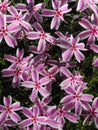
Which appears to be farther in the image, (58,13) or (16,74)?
(58,13)

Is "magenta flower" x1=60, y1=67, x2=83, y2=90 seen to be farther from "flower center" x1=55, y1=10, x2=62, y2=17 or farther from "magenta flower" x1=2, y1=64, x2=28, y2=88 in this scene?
"flower center" x1=55, y1=10, x2=62, y2=17

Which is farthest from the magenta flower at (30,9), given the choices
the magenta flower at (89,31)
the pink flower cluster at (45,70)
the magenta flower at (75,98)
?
the magenta flower at (75,98)

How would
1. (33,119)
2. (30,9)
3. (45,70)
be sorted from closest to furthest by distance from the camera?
(33,119) → (45,70) → (30,9)

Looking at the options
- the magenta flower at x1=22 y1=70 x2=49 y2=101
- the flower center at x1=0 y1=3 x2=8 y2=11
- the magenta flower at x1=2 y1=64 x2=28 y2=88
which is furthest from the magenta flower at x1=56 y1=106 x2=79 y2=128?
the flower center at x1=0 y1=3 x2=8 y2=11

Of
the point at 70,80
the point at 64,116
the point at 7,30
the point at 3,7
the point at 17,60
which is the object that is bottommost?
the point at 64,116

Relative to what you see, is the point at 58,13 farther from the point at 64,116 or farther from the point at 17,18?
the point at 64,116

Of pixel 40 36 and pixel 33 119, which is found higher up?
pixel 40 36

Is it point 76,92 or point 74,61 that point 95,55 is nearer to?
point 74,61

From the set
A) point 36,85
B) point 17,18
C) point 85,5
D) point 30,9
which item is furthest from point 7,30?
point 85,5
